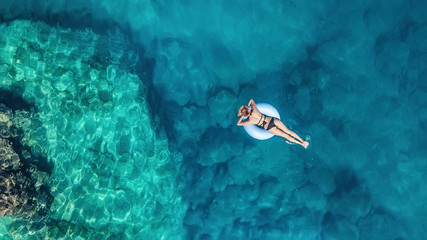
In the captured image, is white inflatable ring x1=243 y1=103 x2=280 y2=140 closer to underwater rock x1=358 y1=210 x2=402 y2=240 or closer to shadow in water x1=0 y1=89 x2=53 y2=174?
underwater rock x1=358 y1=210 x2=402 y2=240

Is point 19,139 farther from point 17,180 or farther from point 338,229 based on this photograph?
point 338,229

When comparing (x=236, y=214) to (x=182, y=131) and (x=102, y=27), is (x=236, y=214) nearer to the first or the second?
(x=182, y=131)

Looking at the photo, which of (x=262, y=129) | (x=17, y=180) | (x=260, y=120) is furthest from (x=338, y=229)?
(x=17, y=180)

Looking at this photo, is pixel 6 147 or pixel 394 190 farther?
pixel 394 190

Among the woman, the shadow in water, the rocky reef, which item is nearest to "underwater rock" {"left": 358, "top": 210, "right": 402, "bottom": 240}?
the woman

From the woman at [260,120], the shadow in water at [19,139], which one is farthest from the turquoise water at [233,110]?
the woman at [260,120]

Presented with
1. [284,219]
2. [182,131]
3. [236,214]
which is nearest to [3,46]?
[182,131]

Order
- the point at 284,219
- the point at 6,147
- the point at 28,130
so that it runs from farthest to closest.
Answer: the point at 284,219
the point at 28,130
the point at 6,147
